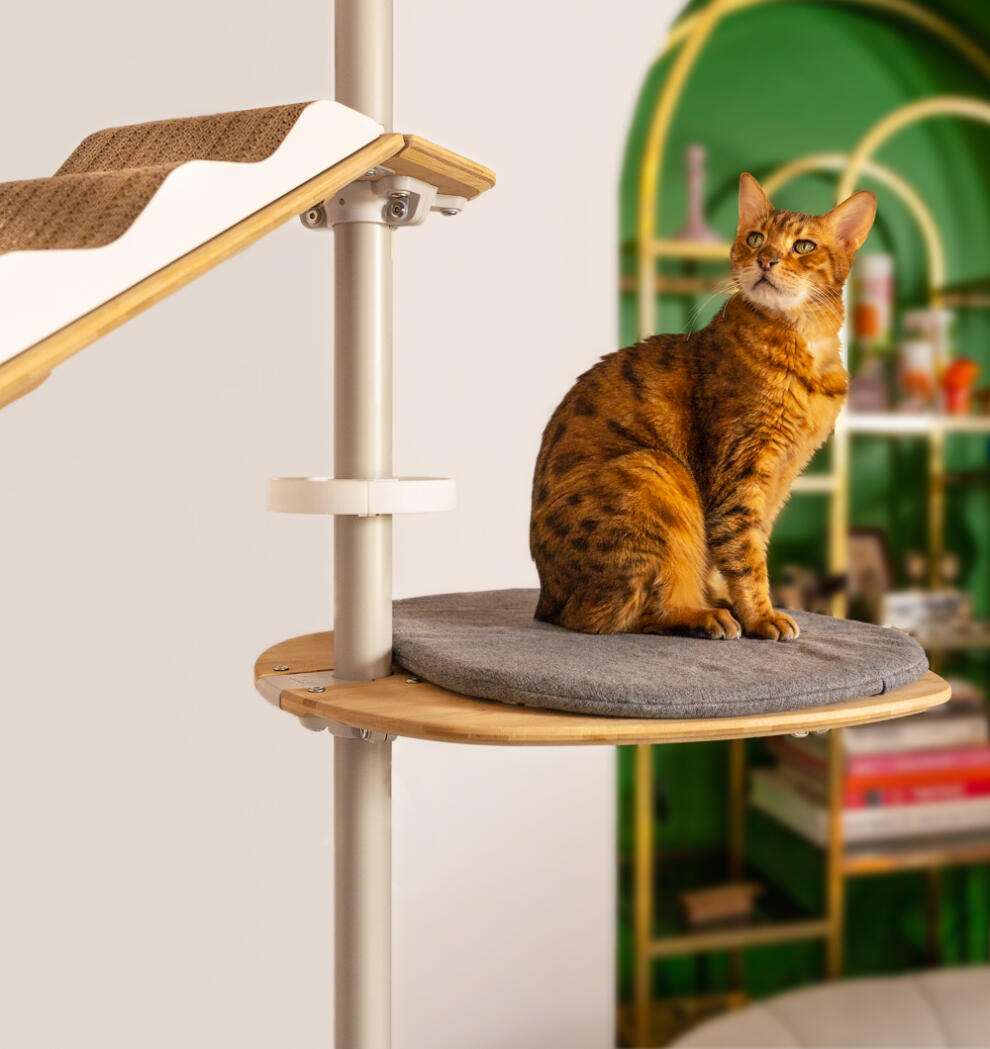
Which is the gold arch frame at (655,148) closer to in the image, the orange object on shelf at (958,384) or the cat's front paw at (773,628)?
the orange object on shelf at (958,384)

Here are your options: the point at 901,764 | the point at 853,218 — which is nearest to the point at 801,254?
the point at 853,218

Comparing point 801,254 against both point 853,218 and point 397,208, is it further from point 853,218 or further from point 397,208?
point 397,208

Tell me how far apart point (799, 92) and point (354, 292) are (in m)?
1.90

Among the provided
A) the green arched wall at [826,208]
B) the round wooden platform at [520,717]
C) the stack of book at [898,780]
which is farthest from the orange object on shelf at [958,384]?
the round wooden platform at [520,717]

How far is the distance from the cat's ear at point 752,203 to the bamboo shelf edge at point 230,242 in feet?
0.77

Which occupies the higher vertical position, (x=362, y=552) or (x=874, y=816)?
(x=362, y=552)

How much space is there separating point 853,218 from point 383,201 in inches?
15.6

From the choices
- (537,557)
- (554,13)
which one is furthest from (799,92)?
(537,557)

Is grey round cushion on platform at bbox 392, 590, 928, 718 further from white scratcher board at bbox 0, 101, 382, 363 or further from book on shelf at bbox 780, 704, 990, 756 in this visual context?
book on shelf at bbox 780, 704, 990, 756

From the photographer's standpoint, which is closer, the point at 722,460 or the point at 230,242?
the point at 230,242

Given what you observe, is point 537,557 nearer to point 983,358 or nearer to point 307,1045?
point 307,1045

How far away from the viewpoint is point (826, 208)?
7.97 feet

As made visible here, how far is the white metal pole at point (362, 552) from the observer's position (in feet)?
2.83

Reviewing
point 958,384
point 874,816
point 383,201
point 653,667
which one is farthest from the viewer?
point 958,384
